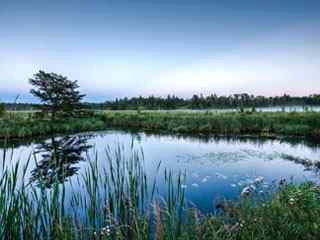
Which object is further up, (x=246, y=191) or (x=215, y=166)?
(x=246, y=191)

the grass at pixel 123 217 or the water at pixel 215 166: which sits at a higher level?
the grass at pixel 123 217

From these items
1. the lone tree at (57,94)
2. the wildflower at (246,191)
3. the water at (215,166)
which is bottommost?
the water at (215,166)

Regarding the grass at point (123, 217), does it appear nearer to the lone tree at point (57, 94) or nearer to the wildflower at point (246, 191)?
the wildflower at point (246, 191)

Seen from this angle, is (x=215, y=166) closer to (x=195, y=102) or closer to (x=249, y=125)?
(x=249, y=125)

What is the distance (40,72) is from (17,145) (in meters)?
15.2

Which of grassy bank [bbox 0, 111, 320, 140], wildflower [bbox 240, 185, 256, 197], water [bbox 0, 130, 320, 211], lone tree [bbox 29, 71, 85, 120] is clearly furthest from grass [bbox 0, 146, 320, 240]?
lone tree [bbox 29, 71, 85, 120]

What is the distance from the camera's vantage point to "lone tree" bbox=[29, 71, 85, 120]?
28.1 meters

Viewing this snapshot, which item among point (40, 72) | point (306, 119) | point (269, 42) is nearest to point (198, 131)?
point (306, 119)

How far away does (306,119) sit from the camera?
20.3 m

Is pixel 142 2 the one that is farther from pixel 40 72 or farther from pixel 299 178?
pixel 40 72

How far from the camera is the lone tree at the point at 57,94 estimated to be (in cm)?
2814

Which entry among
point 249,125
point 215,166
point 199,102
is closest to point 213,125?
point 249,125

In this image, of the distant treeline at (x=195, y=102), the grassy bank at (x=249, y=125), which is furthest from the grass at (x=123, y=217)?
the distant treeline at (x=195, y=102)

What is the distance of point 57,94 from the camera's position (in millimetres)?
29328
